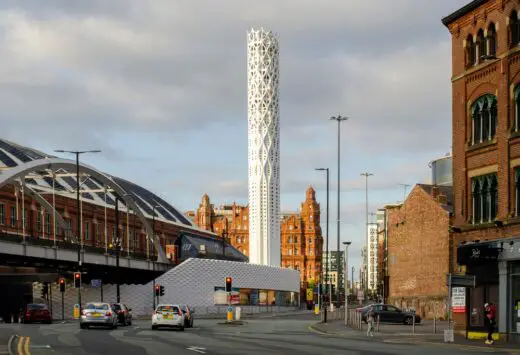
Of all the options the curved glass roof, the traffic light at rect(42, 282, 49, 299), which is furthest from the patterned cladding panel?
the curved glass roof

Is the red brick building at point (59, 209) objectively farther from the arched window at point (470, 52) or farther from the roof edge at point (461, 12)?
the arched window at point (470, 52)

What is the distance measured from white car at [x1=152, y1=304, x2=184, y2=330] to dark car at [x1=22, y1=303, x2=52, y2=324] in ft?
64.6

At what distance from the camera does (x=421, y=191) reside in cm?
8488

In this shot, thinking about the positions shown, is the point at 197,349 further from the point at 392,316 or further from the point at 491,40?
the point at 392,316

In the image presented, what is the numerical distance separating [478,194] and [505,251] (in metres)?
4.82

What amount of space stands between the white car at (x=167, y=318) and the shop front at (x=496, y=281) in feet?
50.3

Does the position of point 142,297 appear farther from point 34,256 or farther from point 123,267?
point 34,256

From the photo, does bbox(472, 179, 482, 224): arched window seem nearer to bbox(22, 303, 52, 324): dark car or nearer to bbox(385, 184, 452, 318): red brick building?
bbox(385, 184, 452, 318): red brick building

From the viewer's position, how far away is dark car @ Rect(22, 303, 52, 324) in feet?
221

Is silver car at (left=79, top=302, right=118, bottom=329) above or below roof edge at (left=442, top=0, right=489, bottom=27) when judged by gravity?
below

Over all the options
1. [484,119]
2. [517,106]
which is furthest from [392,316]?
[517,106]

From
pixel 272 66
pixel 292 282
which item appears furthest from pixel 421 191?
pixel 272 66

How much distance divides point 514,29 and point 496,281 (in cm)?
1102

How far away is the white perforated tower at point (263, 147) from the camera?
171 m
